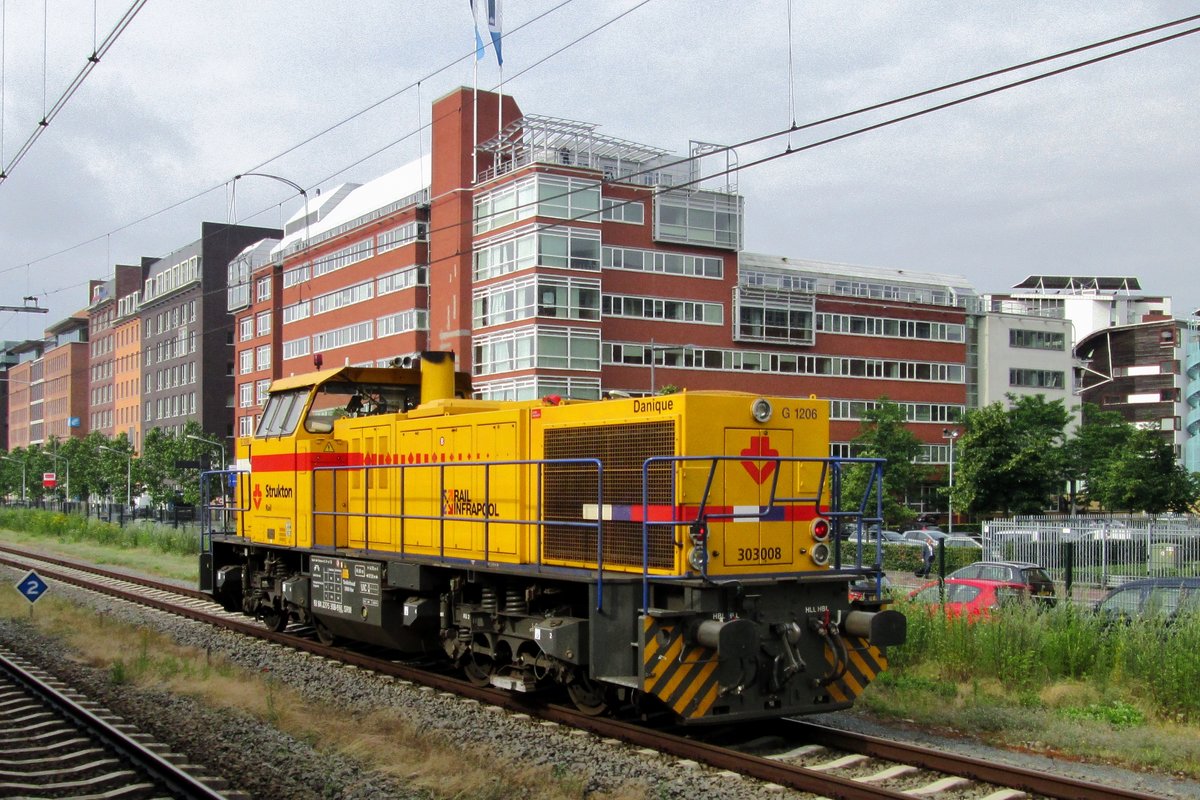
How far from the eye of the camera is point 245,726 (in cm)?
962

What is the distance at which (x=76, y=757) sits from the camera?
857 centimetres

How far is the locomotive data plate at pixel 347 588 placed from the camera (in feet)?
39.8

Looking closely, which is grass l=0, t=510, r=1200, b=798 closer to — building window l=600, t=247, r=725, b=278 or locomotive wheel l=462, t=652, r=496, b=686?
locomotive wheel l=462, t=652, r=496, b=686

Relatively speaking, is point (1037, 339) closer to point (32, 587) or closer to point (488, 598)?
point (32, 587)

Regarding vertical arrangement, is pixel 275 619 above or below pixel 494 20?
below

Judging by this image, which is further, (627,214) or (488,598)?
(627,214)

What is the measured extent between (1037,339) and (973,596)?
64.9 m

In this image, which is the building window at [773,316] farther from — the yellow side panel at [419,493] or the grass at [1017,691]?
the yellow side panel at [419,493]

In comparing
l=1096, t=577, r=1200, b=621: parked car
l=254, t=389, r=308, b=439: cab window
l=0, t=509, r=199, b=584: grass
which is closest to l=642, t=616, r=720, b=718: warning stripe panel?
l=1096, t=577, r=1200, b=621: parked car

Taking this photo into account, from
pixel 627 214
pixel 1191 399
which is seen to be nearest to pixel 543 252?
pixel 627 214

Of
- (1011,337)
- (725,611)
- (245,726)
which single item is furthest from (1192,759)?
(1011,337)

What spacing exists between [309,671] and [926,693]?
22.5ft

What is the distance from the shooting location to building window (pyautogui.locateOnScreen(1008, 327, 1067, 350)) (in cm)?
7269

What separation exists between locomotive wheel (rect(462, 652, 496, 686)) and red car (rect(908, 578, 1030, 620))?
5463 millimetres
